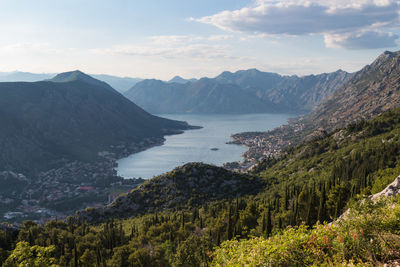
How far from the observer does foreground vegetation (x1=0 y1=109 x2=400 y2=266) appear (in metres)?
14.8

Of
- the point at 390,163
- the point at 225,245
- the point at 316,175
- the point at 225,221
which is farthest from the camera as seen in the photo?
the point at 316,175

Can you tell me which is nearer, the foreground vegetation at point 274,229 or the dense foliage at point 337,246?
the dense foliage at point 337,246

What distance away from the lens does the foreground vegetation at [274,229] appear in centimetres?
1475

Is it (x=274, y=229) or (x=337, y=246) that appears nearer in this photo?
(x=337, y=246)

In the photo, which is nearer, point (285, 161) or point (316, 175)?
point (316, 175)

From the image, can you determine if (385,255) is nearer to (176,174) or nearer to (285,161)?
(176,174)

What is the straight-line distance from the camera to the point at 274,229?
4400 cm

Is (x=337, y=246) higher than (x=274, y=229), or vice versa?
(x=337, y=246)

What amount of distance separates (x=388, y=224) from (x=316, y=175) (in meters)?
113

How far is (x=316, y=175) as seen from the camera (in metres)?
121

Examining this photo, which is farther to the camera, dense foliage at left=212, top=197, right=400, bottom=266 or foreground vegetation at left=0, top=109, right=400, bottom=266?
foreground vegetation at left=0, top=109, right=400, bottom=266

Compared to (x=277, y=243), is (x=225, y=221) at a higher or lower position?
lower

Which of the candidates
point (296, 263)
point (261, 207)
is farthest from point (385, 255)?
point (261, 207)

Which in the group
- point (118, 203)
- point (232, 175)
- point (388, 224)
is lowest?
point (118, 203)
